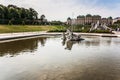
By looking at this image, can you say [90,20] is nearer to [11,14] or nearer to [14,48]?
[11,14]

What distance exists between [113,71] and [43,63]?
4.92 m

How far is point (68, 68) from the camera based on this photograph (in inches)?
457

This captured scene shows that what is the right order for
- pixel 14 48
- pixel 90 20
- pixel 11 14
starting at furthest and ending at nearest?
pixel 90 20 < pixel 11 14 < pixel 14 48

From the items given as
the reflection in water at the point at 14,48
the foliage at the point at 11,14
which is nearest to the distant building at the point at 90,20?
the foliage at the point at 11,14

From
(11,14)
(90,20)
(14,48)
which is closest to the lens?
(14,48)

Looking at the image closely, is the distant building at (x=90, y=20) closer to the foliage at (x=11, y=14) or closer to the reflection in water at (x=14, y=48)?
the foliage at (x=11, y=14)

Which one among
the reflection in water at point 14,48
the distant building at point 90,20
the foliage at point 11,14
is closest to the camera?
the reflection in water at point 14,48

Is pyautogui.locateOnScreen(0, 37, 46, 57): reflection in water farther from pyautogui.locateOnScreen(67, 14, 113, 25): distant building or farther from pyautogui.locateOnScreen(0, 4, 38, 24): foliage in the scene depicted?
pyautogui.locateOnScreen(67, 14, 113, 25): distant building

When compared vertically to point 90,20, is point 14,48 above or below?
below

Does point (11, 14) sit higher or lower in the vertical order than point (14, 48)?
higher

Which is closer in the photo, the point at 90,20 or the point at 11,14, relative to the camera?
the point at 11,14

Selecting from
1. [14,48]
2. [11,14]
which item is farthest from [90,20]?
[14,48]

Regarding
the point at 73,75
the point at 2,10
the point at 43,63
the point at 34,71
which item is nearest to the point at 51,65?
the point at 43,63

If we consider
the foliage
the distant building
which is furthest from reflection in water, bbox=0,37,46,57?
the distant building
